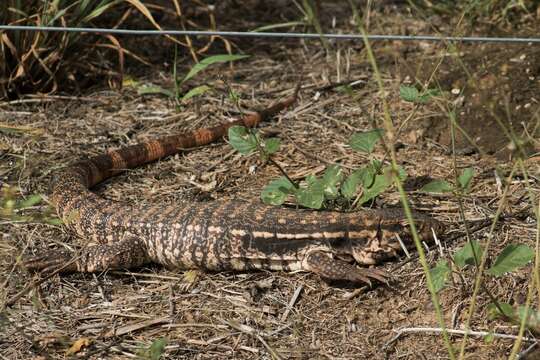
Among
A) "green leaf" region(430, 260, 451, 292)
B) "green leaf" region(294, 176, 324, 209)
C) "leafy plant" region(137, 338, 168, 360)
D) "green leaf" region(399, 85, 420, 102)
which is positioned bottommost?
"green leaf" region(294, 176, 324, 209)

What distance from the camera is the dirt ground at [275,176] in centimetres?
429

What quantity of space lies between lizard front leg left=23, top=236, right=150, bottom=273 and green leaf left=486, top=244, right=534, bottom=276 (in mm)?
2292

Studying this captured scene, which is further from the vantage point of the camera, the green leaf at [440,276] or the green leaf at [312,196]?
the green leaf at [312,196]

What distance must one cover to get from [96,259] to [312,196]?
1419 millimetres

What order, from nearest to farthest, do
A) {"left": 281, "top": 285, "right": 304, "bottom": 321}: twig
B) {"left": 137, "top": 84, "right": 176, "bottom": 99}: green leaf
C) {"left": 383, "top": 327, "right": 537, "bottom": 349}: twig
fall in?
{"left": 383, "top": 327, "right": 537, "bottom": 349}: twig < {"left": 281, "top": 285, "right": 304, "bottom": 321}: twig < {"left": 137, "top": 84, "right": 176, "bottom": 99}: green leaf

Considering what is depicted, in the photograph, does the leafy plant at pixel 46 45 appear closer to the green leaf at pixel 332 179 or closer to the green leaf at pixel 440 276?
the green leaf at pixel 332 179

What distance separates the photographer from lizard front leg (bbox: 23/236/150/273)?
4906 mm

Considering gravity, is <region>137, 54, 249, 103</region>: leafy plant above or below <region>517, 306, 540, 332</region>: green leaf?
below

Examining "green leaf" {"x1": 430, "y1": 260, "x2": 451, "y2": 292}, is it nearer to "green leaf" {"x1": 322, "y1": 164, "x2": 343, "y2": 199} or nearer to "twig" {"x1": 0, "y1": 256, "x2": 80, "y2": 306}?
"green leaf" {"x1": 322, "y1": 164, "x2": 343, "y2": 199}

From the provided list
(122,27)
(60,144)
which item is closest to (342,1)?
(122,27)

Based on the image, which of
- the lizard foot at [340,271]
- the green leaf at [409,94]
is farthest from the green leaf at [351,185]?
the green leaf at [409,94]

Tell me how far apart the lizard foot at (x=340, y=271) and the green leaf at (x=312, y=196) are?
0.31m

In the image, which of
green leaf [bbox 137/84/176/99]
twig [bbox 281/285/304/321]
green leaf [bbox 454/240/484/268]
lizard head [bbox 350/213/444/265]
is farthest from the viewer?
green leaf [bbox 137/84/176/99]

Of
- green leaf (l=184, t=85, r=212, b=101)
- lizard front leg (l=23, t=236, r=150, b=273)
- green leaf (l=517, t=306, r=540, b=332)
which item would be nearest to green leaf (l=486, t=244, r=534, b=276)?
green leaf (l=517, t=306, r=540, b=332)
